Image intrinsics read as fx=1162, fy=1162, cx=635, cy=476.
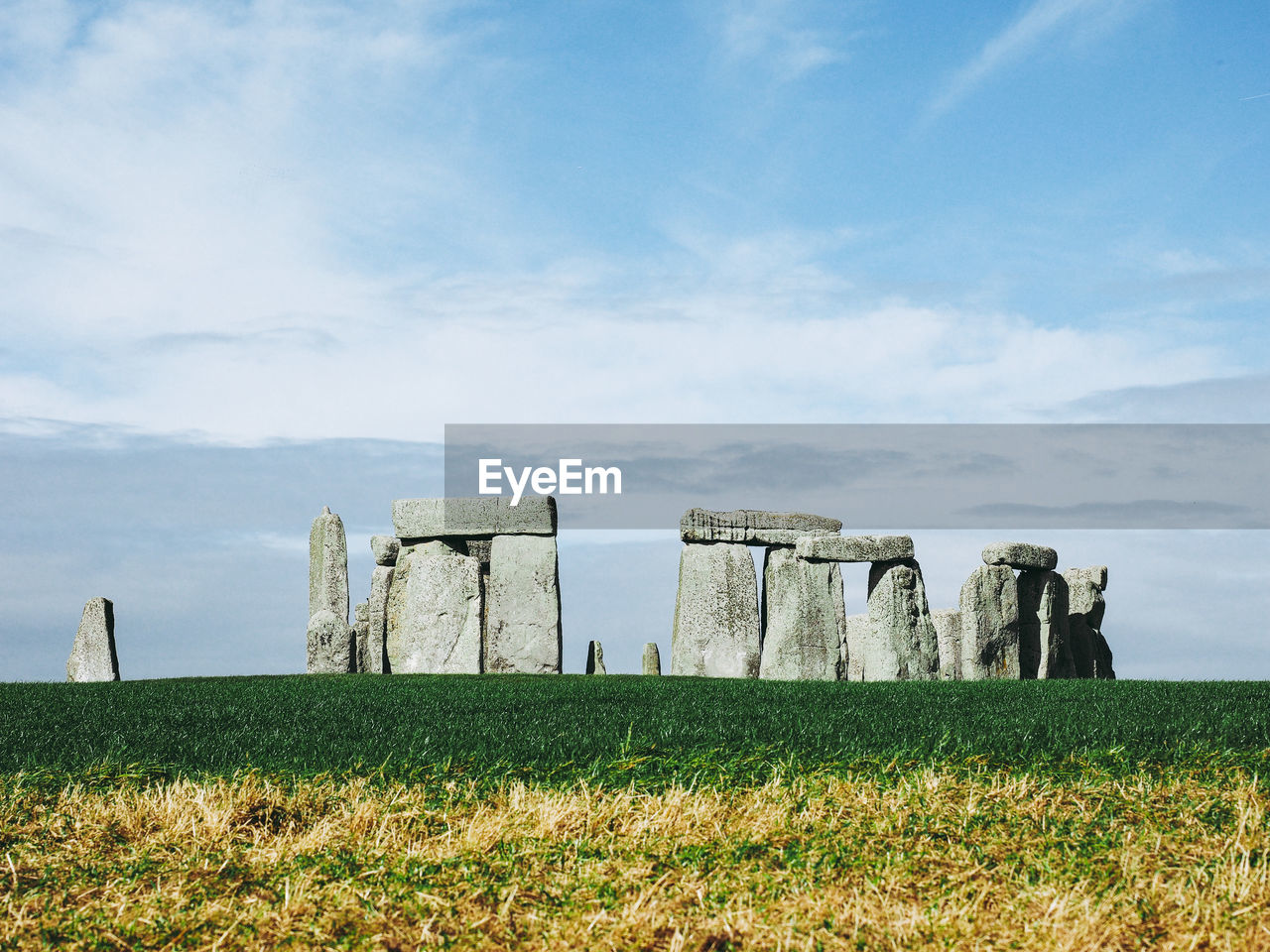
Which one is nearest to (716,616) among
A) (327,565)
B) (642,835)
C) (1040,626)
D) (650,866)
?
(1040,626)

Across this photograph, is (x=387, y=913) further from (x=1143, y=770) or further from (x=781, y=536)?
(x=781, y=536)

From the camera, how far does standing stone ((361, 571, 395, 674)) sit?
722 inches

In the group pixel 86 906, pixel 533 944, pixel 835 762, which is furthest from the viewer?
pixel 835 762

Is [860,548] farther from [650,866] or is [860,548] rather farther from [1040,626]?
[650,866]

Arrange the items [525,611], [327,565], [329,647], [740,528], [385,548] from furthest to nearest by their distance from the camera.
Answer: [385,548], [327,565], [740,528], [329,647], [525,611]

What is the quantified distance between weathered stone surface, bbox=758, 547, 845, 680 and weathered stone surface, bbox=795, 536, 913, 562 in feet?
1.06

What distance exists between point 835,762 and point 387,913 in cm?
309

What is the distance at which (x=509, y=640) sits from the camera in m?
16.3

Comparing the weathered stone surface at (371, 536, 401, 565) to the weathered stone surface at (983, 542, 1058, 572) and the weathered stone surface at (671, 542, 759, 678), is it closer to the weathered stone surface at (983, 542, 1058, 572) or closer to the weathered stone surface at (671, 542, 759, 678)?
the weathered stone surface at (671, 542, 759, 678)

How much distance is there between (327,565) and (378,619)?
1.46 metres

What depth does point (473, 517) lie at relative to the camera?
56.0 ft

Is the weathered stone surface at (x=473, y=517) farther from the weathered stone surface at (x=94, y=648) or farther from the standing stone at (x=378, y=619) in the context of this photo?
the weathered stone surface at (x=94, y=648)

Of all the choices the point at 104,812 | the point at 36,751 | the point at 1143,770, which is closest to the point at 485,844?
the point at 104,812

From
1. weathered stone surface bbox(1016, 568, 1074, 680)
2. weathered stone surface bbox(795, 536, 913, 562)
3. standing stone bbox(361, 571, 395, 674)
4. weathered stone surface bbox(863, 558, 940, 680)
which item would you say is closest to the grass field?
weathered stone surface bbox(863, 558, 940, 680)
